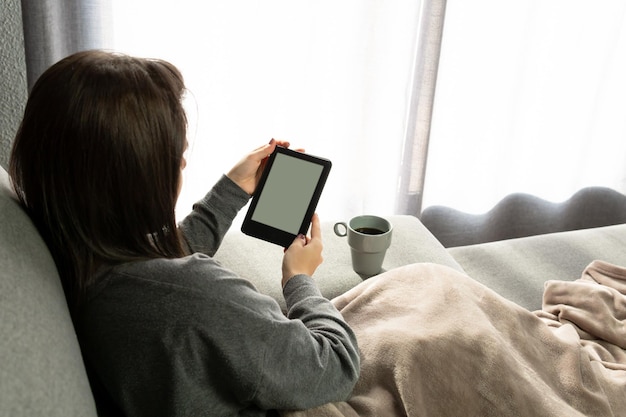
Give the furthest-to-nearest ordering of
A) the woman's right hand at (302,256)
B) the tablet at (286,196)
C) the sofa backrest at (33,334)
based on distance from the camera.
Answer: the tablet at (286,196), the woman's right hand at (302,256), the sofa backrest at (33,334)

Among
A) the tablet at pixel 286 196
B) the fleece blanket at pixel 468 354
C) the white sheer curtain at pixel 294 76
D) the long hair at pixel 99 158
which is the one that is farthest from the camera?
the white sheer curtain at pixel 294 76

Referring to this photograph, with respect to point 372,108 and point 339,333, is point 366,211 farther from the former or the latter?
point 339,333

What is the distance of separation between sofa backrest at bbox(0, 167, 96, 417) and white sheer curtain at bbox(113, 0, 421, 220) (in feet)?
3.06

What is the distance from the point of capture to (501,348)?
3.11 feet

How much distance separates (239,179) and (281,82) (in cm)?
73

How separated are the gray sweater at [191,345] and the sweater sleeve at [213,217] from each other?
37 centimetres

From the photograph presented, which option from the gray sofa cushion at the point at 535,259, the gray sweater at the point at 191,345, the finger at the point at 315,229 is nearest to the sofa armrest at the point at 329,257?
the gray sofa cushion at the point at 535,259

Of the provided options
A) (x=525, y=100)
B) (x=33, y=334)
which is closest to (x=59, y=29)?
A: (x=33, y=334)

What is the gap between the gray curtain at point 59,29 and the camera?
1.49 metres

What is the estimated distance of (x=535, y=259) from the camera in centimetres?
155

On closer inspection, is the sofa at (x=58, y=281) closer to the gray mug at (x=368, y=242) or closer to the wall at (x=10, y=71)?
the gray mug at (x=368, y=242)

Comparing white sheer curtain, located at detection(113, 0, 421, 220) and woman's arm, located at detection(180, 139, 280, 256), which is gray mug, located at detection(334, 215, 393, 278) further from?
white sheer curtain, located at detection(113, 0, 421, 220)

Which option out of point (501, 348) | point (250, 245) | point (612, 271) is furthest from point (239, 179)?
point (612, 271)

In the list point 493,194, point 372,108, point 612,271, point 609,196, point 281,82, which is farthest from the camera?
point 609,196
